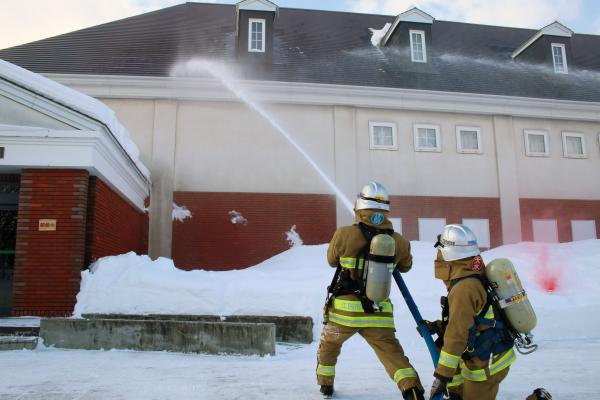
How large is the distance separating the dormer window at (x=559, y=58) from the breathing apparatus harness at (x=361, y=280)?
17.6 meters

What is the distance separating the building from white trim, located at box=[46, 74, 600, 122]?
1.7 inches

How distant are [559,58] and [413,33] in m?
6.12

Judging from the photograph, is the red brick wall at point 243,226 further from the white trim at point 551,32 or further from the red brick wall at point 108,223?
the white trim at point 551,32

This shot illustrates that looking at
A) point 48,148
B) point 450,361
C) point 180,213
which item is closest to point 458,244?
point 450,361

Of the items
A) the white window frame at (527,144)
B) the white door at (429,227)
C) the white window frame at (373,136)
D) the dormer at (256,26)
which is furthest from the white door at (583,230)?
the dormer at (256,26)

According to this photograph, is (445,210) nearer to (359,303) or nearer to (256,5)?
(256,5)

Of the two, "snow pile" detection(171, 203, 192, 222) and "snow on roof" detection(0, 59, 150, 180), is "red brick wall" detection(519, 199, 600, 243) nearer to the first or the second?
"snow pile" detection(171, 203, 192, 222)

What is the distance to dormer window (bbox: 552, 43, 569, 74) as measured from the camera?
1802 centimetres

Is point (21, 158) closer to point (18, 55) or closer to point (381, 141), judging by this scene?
point (18, 55)

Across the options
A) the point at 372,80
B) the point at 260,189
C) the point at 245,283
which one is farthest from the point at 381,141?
the point at 245,283

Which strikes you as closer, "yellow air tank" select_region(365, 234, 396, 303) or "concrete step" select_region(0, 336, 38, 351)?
"yellow air tank" select_region(365, 234, 396, 303)

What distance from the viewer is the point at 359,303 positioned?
12.2 feet

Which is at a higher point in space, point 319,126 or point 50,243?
point 319,126

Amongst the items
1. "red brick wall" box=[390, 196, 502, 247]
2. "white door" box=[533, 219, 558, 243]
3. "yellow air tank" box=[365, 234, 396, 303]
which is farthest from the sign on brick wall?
"white door" box=[533, 219, 558, 243]
